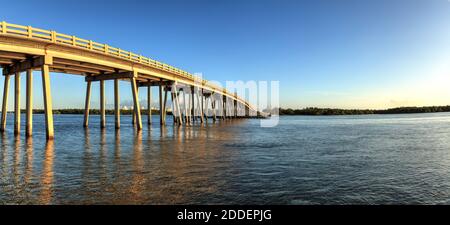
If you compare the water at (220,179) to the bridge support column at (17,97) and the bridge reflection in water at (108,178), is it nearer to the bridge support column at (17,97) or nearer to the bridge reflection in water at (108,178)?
the bridge reflection in water at (108,178)

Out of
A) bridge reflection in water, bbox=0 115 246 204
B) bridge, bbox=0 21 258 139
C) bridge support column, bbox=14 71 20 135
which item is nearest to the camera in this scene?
bridge reflection in water, bbox=0 115 246 204

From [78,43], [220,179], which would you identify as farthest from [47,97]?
[220,179]

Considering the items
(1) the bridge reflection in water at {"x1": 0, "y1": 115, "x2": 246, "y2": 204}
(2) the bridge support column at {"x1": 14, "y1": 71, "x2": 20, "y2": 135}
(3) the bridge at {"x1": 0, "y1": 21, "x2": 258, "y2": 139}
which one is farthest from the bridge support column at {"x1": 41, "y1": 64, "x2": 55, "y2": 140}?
(1) the bridge reflection in water at {"x1": 0, "y1": 115, "x2": 246, "y2": 204}

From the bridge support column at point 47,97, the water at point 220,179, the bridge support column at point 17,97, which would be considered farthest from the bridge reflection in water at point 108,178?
the bridge support column at point 17,97

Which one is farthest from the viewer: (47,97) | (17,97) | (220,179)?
(17,97)

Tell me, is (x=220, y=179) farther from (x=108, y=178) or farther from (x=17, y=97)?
(x=17, y=97)

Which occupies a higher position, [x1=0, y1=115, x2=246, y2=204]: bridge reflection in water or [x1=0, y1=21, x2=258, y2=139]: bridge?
[x1=0, y1=21, x2=258, y2=139]: bridge

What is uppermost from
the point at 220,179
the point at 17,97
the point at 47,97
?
the point at 17,97

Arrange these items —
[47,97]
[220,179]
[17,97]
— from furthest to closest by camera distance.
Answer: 1. [17,97]
2. [47,97]
3. [220,179]

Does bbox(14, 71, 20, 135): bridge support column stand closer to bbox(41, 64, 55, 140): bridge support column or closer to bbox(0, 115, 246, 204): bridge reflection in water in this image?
bbox(41, 64, 55, 140): bridge support column

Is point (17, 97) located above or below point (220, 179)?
above

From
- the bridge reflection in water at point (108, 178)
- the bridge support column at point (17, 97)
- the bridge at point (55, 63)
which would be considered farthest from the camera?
the bridge support column at point (17, 97)
